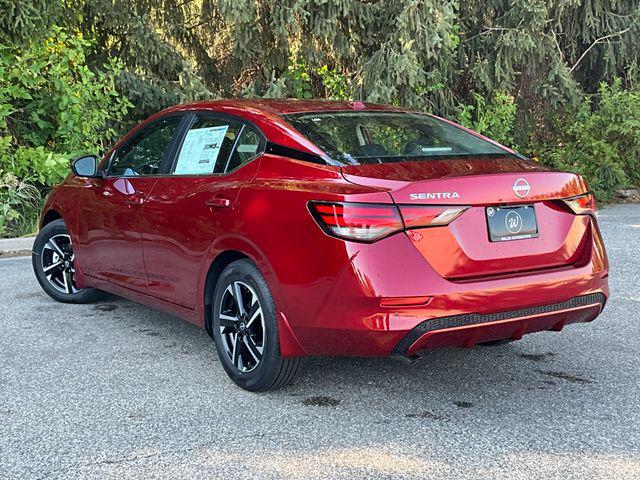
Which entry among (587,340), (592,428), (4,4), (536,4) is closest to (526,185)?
(592,428)

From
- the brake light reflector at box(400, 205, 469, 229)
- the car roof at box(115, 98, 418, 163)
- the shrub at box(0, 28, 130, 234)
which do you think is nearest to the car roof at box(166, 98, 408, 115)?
the car roof at box(115, 98, 418, 163)

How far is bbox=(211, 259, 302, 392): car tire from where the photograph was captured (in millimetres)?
3908

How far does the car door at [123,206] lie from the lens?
5.00 meters

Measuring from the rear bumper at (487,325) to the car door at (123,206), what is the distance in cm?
219

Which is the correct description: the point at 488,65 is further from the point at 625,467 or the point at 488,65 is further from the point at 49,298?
the point at 625,467

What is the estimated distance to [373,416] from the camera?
12.3ft

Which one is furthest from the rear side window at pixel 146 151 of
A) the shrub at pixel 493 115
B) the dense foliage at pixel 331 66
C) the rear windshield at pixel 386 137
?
the shrub at pixel 493 115

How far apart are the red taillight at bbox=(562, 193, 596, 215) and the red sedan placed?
10mm

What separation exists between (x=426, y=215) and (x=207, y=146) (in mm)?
1688

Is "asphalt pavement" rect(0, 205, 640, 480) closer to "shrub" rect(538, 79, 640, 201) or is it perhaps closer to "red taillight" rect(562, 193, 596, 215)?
"red taillight" rect(562, 193, 596, 215)

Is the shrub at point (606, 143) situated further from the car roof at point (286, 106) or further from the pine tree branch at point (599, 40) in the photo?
the car roof at point (286, 106)

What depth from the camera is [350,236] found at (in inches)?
136

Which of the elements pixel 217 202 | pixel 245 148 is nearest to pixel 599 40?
pixel 245 148

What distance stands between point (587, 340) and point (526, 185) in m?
1.77
